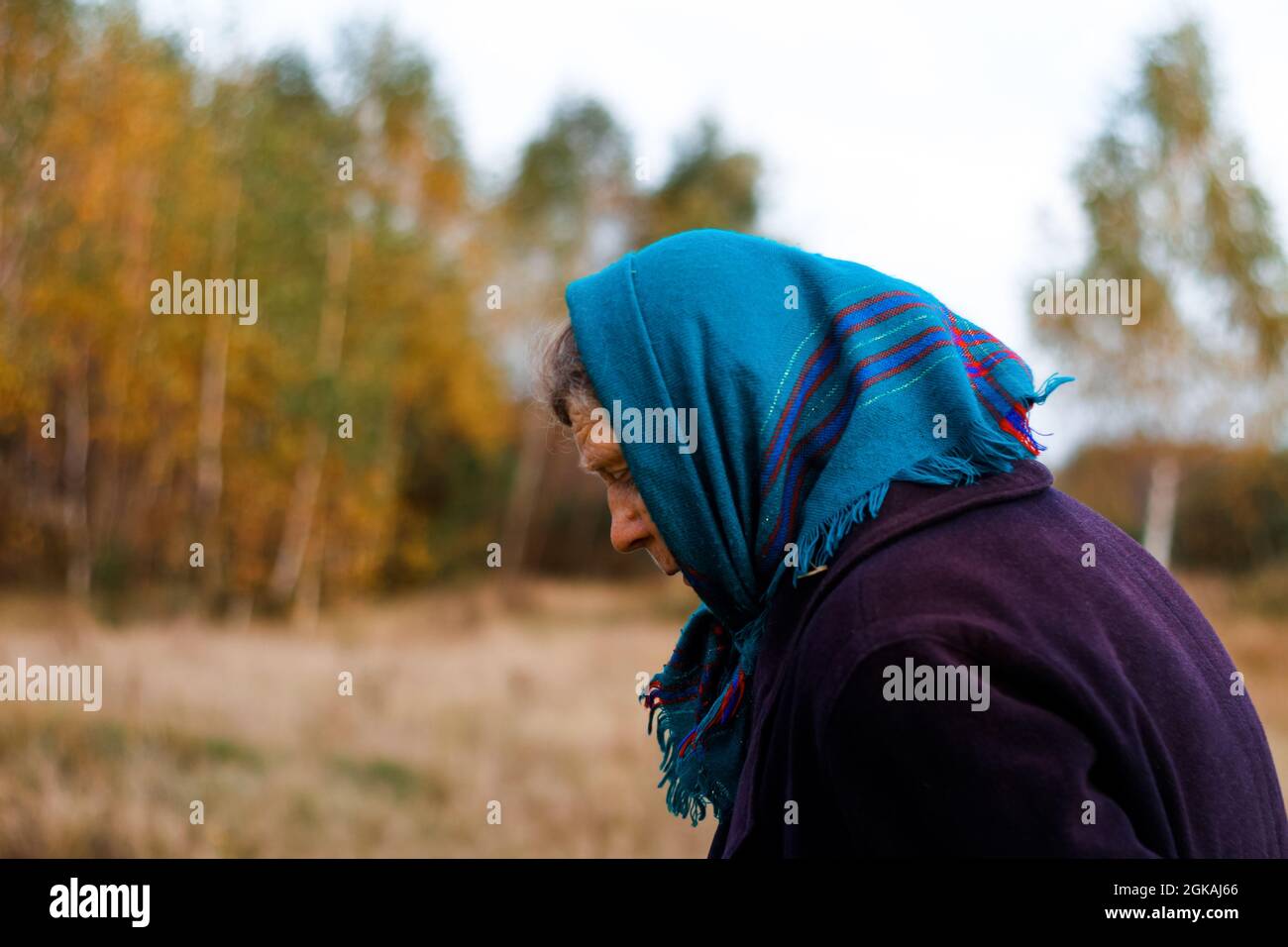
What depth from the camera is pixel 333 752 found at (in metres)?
8.89

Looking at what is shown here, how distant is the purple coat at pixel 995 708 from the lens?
1325mm

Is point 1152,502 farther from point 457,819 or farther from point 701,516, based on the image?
point 701,516

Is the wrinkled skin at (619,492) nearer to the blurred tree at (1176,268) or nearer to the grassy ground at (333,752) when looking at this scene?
the grassy ground at (333,752)

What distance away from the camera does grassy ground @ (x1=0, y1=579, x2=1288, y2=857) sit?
6.75 meters

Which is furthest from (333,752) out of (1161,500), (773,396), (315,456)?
(1161,500)

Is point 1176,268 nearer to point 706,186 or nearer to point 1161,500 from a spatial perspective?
point 1161,500

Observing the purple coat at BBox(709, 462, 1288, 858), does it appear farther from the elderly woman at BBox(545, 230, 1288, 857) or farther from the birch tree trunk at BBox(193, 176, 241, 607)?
the birch tree trunk at BBox(193, 176, 241, 607)

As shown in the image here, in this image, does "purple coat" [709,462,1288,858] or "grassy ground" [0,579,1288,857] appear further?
"grassy ground" [0,579,1288,857]

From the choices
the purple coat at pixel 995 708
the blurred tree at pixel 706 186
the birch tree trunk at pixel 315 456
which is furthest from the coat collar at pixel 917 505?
the blurred tree at pixel 706 186

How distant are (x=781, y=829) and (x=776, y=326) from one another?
756 mm

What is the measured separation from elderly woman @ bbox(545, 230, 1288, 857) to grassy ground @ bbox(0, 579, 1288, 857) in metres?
5.28

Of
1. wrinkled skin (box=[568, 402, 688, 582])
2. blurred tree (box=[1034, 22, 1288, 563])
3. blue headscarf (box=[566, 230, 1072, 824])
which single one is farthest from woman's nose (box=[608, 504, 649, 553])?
blurred tree (box=[1034, 22, 1288, 563])

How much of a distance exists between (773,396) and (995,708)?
1.90ft
